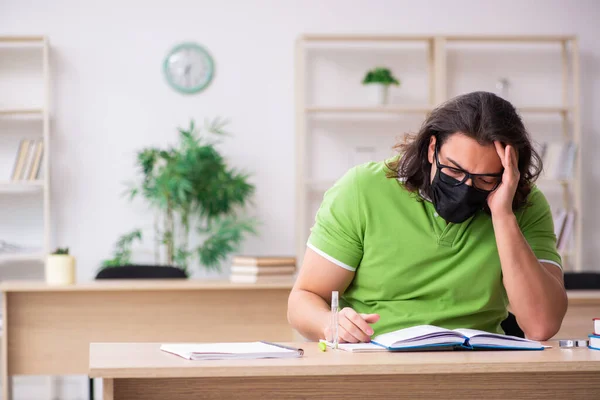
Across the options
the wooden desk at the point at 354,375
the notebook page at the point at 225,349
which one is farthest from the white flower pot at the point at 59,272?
the notebook page at the point at 225,349

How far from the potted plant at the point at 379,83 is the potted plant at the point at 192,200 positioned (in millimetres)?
913

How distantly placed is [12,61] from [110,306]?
219 centimetres

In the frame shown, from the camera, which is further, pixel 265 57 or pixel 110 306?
pixel 265 57

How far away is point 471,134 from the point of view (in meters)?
1.70

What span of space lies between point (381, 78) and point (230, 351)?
3461 mm

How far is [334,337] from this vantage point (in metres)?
1.58

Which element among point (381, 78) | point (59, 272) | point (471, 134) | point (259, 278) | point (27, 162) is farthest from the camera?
point (381, 78)

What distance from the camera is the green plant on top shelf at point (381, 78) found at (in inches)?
183

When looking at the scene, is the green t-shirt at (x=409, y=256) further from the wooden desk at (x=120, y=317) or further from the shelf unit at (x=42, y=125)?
the shelf unit at (x=42, y=125)

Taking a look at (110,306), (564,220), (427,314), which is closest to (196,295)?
(110,306)

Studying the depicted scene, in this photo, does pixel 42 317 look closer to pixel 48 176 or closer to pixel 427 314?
pixel 48 176

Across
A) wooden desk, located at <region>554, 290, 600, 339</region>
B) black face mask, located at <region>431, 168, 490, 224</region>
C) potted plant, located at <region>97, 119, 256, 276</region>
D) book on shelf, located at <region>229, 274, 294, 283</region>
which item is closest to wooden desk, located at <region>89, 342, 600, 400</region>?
black face mask, located at <region>431, 168, 490, 224</region>

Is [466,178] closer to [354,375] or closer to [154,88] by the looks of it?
[354,375]

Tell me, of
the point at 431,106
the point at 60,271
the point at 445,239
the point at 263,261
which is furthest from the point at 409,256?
the point at 431,106
